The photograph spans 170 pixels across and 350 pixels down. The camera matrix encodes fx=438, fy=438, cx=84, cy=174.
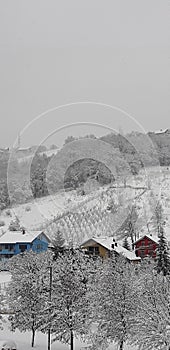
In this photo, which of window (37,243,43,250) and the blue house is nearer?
the blue house

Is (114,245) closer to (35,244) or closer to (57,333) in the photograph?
(35,244)

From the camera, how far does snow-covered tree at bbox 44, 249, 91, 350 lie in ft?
86.8

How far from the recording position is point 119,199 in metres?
79.6

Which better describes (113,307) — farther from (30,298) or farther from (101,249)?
(101,249)

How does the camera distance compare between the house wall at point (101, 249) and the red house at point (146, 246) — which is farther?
the red house at point (146, 246)

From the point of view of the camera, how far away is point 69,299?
89.0 ft

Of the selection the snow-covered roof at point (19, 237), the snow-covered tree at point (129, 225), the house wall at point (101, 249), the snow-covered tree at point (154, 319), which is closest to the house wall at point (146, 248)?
the house wall at point (101, 249)

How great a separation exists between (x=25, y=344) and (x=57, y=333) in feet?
11.6

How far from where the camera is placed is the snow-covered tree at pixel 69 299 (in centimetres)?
2645

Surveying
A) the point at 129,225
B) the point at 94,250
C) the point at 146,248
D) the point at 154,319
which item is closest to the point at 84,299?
the point at 154,319

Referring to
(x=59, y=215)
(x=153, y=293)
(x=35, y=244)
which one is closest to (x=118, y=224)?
(x=59, y=215)

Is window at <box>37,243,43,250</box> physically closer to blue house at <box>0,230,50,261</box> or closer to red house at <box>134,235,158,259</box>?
blue house at <box>0,230,50,261</box>

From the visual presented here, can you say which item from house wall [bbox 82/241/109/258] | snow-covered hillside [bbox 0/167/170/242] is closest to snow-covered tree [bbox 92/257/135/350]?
house wall [bbox 82/241/109/258]

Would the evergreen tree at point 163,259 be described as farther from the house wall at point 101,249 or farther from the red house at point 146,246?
the red house at point 146,246
